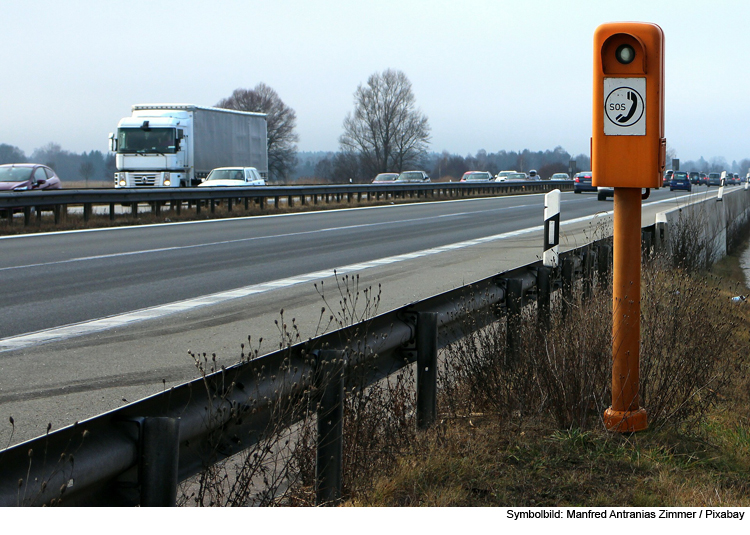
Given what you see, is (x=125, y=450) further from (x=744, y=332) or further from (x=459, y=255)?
→ (x=459, y=255)

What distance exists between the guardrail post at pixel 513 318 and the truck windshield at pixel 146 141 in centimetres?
2786

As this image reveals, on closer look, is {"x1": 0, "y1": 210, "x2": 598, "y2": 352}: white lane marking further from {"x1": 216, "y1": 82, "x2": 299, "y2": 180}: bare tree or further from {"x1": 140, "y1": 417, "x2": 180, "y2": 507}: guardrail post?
{"x1": 216, "y1": 82, "x2": 299, "y2": 180}: bare tree

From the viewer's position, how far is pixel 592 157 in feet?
14.2

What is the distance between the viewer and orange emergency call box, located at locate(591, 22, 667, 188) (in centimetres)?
416

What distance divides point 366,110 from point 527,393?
4688 inches

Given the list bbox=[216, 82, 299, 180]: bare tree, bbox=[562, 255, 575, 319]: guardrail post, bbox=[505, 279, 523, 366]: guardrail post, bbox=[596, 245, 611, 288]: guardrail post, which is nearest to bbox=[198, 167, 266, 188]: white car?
bbox=[596, 245, 611, 288]: guardrail post

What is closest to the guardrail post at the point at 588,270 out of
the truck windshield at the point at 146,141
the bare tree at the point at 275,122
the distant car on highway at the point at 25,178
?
the distant car on highway at the point at 25,178

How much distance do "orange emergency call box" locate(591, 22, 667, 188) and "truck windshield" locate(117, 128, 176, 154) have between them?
29.3 metres

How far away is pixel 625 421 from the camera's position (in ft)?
14.4

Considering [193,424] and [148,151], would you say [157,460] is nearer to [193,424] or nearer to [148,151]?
[193,424]

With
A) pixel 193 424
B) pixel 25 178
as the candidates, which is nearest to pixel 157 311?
pixel 193 424

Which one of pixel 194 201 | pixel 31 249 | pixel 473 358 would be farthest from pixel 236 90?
pixel 473 358

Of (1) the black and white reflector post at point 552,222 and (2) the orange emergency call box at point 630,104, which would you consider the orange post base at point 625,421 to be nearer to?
(2) the orange emergency call box at point 630,104

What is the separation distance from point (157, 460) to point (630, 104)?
287 cm
